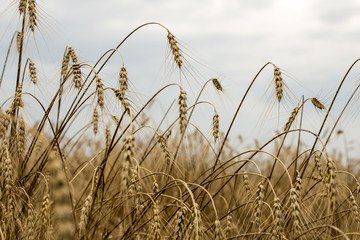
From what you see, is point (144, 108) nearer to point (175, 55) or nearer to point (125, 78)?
point (125, 78)

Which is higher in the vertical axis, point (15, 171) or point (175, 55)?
point (175, 55)

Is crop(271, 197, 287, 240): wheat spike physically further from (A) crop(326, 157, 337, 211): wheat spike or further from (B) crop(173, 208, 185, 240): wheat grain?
(B) crop(173, 208, 185, 240): wheat grain

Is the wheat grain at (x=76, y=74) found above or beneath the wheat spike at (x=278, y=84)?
above

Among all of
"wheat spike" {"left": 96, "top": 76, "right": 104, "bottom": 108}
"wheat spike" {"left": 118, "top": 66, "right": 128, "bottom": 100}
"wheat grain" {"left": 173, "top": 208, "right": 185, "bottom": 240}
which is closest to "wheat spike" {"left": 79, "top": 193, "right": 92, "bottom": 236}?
"wheat grain" {"left": 173, "top": 208, "right": 185, "bottom": 240}

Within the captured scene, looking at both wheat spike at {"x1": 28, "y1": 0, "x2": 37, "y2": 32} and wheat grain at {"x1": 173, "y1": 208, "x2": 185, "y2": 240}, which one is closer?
wheat grain at {"x1": 173, "y1": 208, "x2": 185, "y2": 240}

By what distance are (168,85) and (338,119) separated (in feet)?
3.77

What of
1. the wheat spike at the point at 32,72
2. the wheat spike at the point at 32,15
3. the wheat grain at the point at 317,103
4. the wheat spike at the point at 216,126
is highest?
the wheat spike at the point at 32,15

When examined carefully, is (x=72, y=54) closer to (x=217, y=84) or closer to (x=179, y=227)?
(x=217, y=84)

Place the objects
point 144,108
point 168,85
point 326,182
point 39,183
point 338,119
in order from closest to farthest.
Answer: point 326,182, point 144,108, point 168,85, point 338,119, point 39,183

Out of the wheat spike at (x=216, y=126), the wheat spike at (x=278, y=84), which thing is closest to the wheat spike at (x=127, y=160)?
the wheat spike at (x=216, y=126)

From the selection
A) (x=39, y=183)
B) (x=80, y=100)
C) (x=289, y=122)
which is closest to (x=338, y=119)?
(x=289, y=122)

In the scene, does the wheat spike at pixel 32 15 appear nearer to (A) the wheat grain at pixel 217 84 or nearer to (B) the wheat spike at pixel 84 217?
(A) the wheat grain at pixel 217 84

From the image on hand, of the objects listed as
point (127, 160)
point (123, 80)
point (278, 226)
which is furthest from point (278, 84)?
point (127, 160)

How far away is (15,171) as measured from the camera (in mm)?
2994
